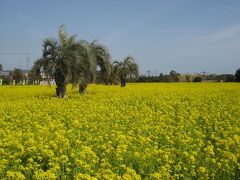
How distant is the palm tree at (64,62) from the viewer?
21.6m

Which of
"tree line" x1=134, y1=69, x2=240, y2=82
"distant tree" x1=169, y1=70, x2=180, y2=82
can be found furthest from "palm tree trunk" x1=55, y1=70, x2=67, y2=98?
"distant tree" x1=169, y1=70, x2=180, y2=82

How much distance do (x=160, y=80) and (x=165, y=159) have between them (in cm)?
6968

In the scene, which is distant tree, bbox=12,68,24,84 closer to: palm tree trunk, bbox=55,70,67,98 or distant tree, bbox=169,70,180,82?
distant tree, bbox=169,70,180,82

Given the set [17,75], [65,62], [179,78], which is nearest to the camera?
[65,62]

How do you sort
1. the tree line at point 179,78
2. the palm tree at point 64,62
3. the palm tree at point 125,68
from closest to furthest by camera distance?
the palm tree at point 64,62 < the palm tree at point 125,68 < the tree line at point 179,78

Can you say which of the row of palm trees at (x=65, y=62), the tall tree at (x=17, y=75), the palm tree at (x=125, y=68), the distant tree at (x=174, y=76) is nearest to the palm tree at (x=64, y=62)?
the row of palm trees at (x=65, y=62)

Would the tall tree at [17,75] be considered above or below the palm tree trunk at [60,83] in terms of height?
above

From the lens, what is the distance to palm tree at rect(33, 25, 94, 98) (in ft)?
70.9

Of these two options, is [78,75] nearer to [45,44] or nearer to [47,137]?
[45,44]

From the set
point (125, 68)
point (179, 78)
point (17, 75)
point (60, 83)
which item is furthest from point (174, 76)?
point (60, 83)

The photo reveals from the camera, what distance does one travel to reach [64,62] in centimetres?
2148

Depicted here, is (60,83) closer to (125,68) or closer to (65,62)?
(65,62)

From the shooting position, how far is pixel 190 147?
785 cm

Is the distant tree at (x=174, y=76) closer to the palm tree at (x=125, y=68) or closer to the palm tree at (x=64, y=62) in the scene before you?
the palm tree at (x=125, y=68)
